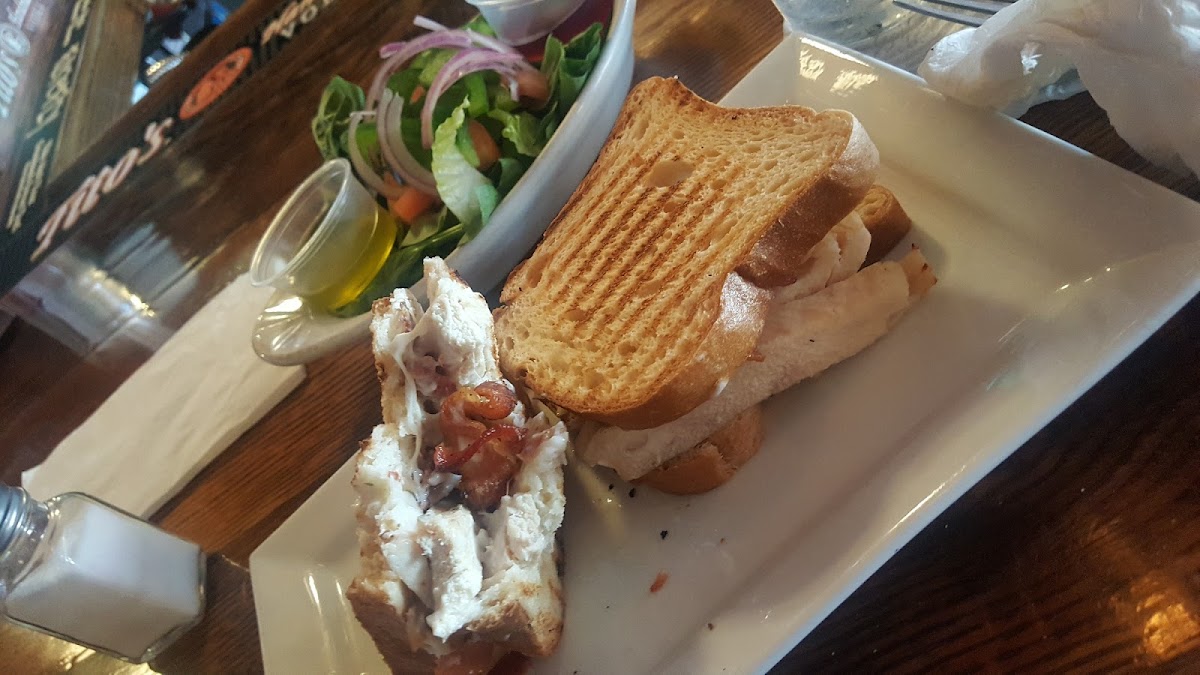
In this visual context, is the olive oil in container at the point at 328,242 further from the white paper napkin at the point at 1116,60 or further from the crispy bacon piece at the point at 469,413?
the white paper napkin at the point at 1116,60

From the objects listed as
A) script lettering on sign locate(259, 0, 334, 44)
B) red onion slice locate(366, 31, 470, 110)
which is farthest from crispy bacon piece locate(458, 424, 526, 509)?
script lettering on sign locate(259, 0, 334, 44)

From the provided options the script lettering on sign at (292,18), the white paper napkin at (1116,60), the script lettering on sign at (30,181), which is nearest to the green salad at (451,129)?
the white paper napkin at (1116,60)

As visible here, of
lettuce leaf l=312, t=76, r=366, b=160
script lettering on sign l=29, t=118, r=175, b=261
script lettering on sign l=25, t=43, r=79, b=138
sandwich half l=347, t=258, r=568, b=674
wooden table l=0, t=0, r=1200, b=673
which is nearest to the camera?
wooden table l=0, t=0, r=1200, b=673

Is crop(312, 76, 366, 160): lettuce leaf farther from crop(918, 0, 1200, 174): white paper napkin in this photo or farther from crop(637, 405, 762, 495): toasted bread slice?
crop(918, 0, 1200, 174): white paper napkin

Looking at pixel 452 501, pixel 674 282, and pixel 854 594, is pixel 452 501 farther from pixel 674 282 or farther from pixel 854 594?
pixel 854 594

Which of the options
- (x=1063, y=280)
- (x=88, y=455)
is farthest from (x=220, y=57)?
Answer: (x=1063, y=280)

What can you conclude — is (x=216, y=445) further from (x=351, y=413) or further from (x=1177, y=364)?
(x=1177, y=364)
